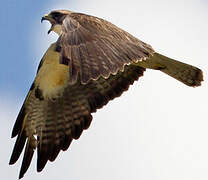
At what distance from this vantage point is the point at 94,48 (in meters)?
10.2

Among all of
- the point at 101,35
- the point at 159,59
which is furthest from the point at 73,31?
the point at 159,59

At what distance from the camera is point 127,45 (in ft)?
34.8

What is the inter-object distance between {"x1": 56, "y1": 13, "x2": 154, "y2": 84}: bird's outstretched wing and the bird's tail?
3.42 feet

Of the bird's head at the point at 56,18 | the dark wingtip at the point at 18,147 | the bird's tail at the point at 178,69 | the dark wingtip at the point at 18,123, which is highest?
the bird's head at the point at 56,18

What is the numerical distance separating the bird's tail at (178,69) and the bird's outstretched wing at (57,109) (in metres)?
0.46

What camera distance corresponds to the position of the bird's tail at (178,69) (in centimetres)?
1217

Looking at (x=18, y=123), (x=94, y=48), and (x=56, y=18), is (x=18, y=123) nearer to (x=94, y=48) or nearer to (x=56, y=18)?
(x=56, y=18)

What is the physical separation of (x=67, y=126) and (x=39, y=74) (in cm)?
84

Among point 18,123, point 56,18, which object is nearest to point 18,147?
point 18,123

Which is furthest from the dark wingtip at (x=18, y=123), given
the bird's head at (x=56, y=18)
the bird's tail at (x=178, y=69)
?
the bird's tail at (x=178, y=69)

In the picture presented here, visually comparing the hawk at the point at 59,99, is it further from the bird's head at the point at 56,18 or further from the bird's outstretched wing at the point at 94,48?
the bird's outstretched wing at the point at 94,48

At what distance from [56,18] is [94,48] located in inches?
96.0

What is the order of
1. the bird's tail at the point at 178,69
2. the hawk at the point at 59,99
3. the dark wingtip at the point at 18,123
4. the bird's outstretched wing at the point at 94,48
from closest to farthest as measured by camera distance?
the bird's outstretched wing at the point at 94,48 < the bird's tail at the point at 178,69 < the hawk at the point at 59,99 < the dark wingtip at the point at 18,123

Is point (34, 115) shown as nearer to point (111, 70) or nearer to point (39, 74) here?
point (39, 74)
